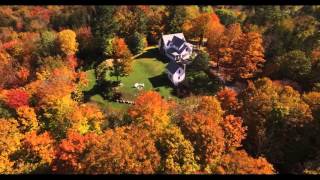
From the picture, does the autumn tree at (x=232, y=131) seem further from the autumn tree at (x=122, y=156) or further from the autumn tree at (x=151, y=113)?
the autumn tree at (x=122, y=156)

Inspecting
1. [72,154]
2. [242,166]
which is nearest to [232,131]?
[242,166]

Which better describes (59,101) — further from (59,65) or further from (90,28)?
(90,28)

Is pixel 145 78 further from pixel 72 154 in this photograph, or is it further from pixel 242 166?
pixel 242 166

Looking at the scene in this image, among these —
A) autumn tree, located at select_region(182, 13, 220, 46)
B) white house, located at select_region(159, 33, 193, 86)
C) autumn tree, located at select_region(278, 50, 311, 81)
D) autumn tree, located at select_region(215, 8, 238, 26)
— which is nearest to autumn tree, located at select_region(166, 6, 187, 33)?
autumn tree, located at select_region(182, 13, 220, 46)

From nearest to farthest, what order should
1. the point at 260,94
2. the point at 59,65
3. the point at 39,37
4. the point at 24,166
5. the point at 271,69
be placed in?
the point at 24,166 < the point at 260,94 < the point at 271,69 < the point at 59,65 < the point at 39,37

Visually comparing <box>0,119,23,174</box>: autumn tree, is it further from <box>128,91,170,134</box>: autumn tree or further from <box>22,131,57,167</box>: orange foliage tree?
<box>128,91,170,134</box>: autumn tree

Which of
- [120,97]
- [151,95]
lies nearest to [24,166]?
[151,95]
